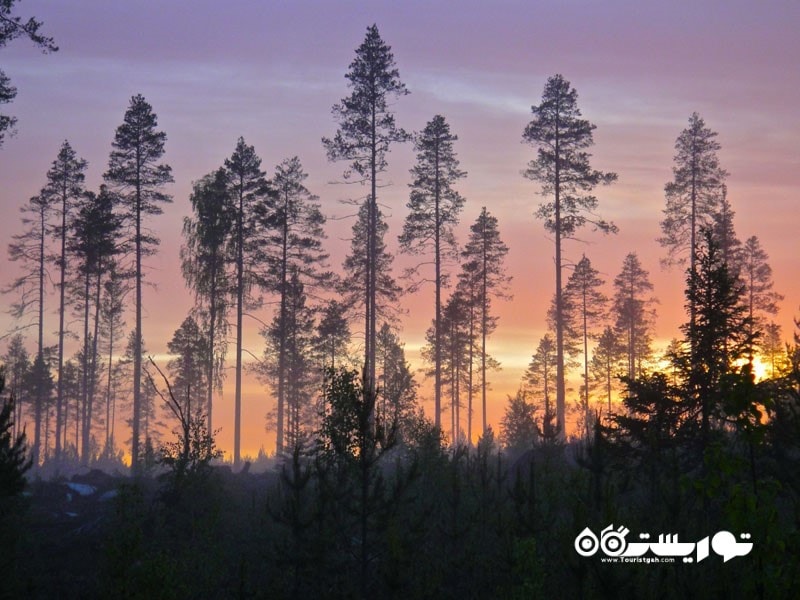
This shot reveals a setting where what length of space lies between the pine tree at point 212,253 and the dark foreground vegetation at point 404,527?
18.1 m

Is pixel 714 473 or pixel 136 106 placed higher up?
pixel 136 106

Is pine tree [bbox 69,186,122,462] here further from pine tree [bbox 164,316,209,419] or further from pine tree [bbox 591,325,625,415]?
pine tree [bbox 591,325,625,415]

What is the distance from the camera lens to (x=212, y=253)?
46.2 metres

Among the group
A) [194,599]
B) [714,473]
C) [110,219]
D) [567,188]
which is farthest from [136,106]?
[714,473]

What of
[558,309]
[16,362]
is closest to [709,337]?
[558,309]

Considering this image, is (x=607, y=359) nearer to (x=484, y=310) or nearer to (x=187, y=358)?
(x=484, y=310)

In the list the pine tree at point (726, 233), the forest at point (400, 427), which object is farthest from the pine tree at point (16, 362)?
the pine tree at point (726, 233)

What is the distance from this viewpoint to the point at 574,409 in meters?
66.0

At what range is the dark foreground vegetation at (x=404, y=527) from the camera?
48.4 ft

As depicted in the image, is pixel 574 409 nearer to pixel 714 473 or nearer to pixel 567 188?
pixel 567 188

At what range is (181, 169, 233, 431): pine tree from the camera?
45406 mm

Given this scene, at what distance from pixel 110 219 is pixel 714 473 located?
39.9 metres

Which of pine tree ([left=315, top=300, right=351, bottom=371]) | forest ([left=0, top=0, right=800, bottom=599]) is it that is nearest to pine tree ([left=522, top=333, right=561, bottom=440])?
forest ([left=0, top=0, right=800, bottom=599])

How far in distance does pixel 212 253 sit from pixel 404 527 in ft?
91.7
